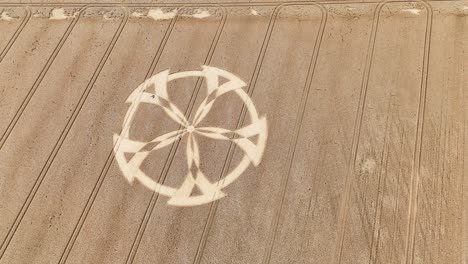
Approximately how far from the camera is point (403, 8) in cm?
895

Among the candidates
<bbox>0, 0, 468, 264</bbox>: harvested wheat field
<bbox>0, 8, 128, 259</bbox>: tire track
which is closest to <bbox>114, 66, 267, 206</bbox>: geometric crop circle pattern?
<bbox>0, 0, 468, 264</bbox>: harvested wheat field

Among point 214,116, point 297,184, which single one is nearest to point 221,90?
point 214,116

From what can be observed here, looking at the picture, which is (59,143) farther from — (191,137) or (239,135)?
(239,135)

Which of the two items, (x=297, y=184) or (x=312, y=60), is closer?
(x=297, y=184)

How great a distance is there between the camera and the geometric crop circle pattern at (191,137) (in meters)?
7.51

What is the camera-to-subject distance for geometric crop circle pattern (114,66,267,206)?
7508 mm

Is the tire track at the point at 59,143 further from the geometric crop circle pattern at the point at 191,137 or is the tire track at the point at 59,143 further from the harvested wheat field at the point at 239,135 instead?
the geometric crop circle pattern at the point at 191,137

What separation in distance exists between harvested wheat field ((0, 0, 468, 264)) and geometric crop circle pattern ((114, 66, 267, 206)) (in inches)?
0.9

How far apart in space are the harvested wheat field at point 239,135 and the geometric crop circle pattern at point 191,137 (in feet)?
0.08

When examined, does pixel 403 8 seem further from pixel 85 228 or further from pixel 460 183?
pixel 85 228

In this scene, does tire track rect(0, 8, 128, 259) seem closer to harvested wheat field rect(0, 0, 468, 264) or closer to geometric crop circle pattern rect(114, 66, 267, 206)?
harvested wheat field rect(0, 0, 468, 264)

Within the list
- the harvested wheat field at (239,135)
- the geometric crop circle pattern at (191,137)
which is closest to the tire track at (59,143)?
the harvested wheat field at (239,135)

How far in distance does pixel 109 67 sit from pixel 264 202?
3911 millimetres

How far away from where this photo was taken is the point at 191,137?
316 inches
